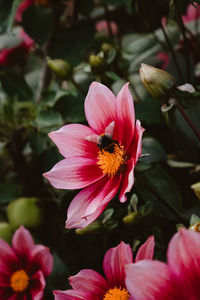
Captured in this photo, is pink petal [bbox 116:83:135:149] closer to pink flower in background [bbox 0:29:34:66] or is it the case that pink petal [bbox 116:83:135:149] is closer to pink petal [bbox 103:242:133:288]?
pink petal [bbox 103:242:133:288]

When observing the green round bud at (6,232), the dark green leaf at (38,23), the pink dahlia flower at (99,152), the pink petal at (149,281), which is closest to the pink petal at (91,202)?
the pink dahlia flower at (99,152)

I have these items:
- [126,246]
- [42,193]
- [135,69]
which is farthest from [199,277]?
[135,69]

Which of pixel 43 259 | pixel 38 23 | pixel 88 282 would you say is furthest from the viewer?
pixel 38 23

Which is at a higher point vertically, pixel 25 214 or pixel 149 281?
pixel 149 281

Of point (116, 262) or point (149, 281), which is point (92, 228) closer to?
point (116, 262)

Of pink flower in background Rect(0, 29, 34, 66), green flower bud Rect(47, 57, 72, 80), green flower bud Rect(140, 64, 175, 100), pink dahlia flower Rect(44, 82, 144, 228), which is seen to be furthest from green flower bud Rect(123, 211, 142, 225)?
pink flower in background Rect(0, 29, 34, 66)

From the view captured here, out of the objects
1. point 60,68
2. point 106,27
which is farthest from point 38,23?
point 106,27
